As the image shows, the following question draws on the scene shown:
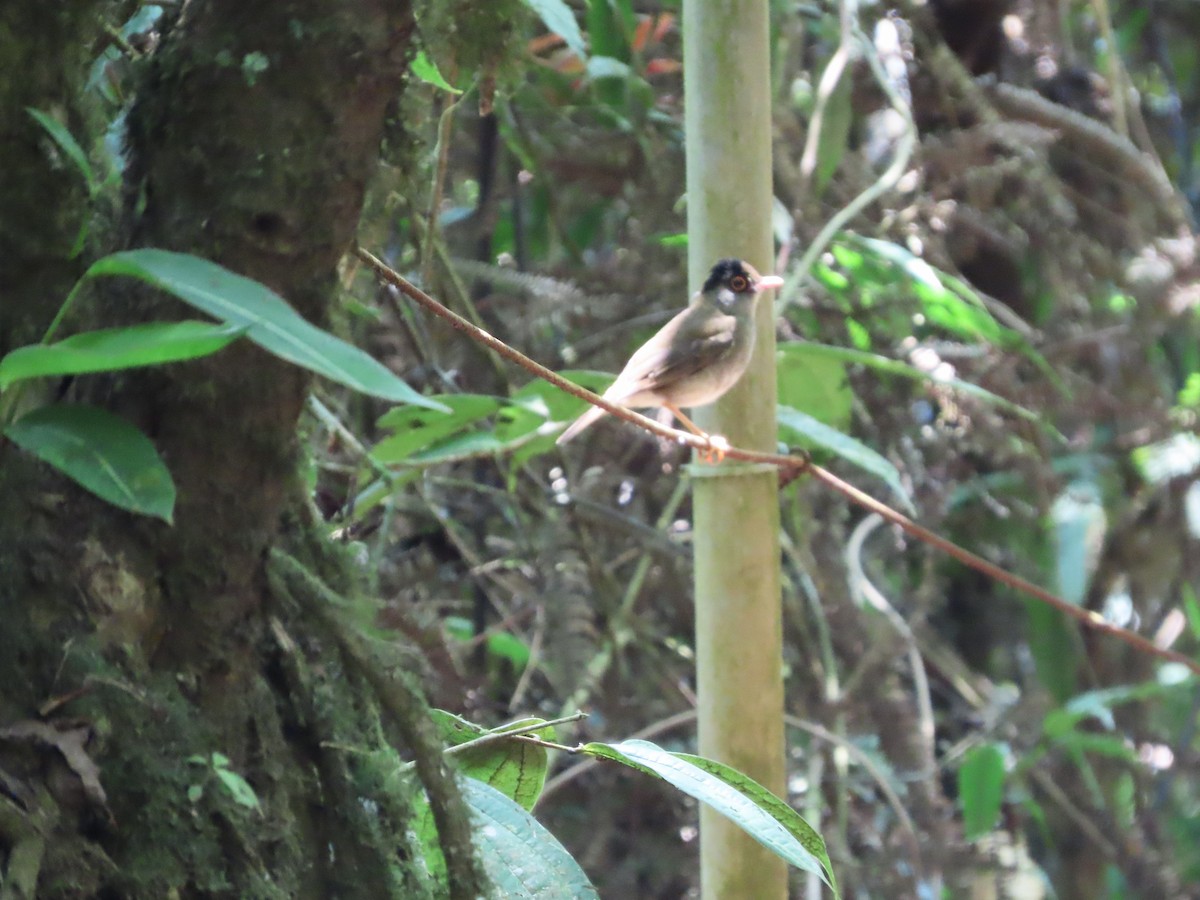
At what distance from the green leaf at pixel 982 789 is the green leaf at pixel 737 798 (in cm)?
260

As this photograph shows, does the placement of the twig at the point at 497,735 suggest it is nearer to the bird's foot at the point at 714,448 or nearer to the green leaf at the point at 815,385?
the bird's foot at the point at 714,448

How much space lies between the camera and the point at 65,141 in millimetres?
833

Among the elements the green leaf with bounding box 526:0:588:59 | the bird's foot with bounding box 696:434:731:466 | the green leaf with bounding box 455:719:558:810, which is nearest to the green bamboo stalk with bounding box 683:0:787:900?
the bird's foot with bounding box 696:434:731:466

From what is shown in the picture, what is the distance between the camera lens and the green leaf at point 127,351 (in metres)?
0.61

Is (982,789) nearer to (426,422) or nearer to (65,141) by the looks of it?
(426,422)

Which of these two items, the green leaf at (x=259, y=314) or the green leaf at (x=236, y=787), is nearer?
the green leaf at (x=259, y=314)

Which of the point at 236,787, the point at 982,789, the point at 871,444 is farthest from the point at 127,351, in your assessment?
the point at 982,789

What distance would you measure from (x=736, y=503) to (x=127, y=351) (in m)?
1.01

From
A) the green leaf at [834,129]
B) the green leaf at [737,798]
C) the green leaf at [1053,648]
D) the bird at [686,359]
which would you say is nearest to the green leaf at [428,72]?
the green leaf at [737,798]

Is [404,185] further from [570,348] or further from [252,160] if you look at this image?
[570,348]

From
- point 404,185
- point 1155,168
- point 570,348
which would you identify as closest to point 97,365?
point 404,185

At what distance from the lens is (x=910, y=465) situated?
3.46 metres

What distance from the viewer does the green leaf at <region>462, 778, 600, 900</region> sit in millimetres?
874

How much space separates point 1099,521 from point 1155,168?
4.03ft
